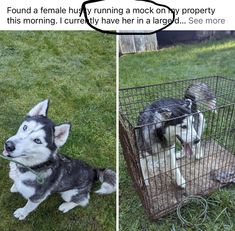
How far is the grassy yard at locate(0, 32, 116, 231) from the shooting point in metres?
0.90

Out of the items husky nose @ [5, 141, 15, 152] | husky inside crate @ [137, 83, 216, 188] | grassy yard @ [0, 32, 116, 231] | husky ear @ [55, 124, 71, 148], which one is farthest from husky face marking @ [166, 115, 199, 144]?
husky nose @ [5, 141, 15, 152]

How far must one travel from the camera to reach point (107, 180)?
0.94 metres

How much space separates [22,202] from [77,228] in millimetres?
162

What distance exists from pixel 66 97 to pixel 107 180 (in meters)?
0.27

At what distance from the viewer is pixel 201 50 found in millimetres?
1596

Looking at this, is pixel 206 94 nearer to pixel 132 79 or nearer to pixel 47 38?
pixel 132 79

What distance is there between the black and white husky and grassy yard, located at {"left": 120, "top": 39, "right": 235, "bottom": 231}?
0.53 ft

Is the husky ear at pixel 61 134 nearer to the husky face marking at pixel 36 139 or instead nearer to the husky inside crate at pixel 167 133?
the husky face marking at pixel 36 139

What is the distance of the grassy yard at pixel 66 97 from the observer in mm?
901

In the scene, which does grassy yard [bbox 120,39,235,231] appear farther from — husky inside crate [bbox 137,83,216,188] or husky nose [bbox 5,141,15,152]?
husky nose [bbox 5,141,15,152]

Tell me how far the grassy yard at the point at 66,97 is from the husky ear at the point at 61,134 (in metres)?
0.07

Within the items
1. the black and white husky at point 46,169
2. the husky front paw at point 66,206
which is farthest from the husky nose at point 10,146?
the husky front paw at point 66,206

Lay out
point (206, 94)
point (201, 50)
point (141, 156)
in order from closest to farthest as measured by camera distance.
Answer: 1. point (141, 156)
2. point (206, 94)
3. point (201, 50)

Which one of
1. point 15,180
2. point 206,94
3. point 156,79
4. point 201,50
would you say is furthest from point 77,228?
point 201,50
